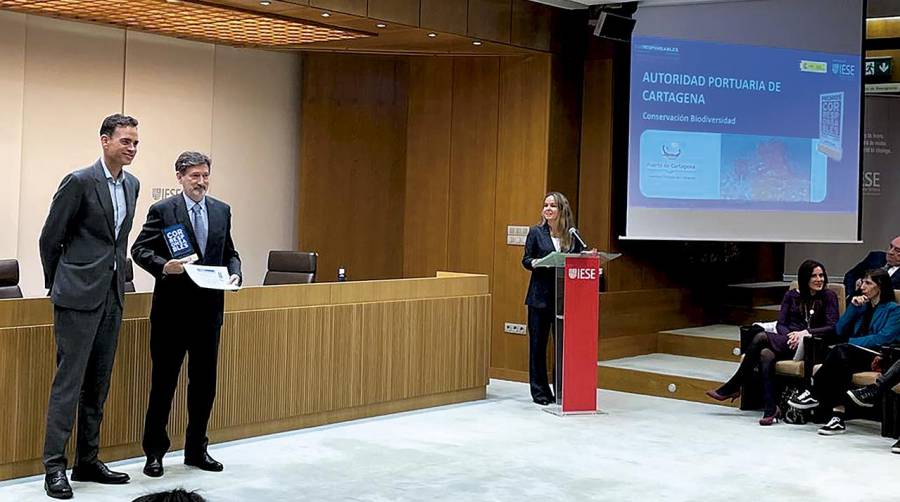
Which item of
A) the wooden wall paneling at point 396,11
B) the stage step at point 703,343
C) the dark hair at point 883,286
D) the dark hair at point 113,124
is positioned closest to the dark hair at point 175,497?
the dark hair at point 113,124

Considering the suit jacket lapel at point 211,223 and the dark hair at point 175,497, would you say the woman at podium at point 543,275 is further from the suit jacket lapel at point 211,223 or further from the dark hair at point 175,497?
the dark hair at point 175,497

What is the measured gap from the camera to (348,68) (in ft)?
31.7

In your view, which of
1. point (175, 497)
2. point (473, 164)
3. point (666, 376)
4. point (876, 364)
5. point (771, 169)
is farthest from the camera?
point (473, 164)

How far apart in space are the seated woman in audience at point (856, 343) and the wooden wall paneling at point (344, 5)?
3.63 metres

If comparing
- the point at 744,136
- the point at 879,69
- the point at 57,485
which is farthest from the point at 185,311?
the point at 879,69

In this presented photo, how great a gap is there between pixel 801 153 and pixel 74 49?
560 cm

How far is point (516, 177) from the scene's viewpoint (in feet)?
29.3

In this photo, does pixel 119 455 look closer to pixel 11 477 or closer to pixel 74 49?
pixel 11 477

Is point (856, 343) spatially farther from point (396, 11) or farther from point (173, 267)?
point (173, 267)

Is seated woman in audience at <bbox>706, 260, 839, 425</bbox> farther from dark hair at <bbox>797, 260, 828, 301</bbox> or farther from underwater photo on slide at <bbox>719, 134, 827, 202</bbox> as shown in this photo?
underwater photo on slide at <bbox>719, 134, 827, 202</bbox>

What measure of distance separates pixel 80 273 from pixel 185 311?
22.2 inches

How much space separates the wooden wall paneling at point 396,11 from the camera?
7391 mm

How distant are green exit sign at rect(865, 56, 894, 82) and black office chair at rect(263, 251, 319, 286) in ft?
18.9

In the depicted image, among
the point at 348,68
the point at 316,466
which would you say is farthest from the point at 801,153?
the point at 316,466
